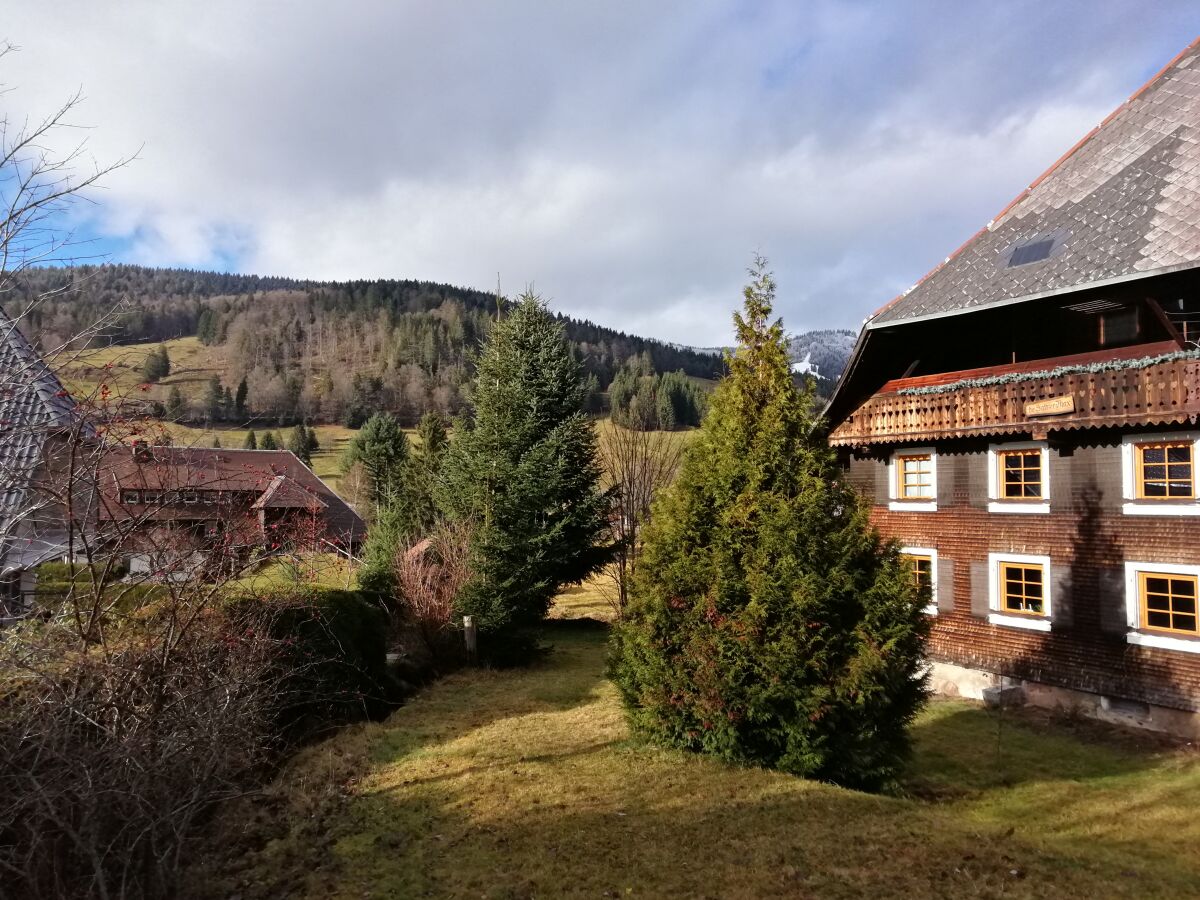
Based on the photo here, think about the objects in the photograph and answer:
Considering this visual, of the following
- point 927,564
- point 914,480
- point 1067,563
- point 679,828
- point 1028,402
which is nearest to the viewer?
point 679,828

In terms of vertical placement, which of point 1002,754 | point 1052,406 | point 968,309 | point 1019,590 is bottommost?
point 1002,754

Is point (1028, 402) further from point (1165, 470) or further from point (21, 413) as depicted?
point (21, 413)

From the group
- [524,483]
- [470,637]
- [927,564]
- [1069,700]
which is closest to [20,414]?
[470,637]

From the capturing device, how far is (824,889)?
6480 millimetres

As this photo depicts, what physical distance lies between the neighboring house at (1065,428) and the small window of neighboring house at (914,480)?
5cm

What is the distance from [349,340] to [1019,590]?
451 ft

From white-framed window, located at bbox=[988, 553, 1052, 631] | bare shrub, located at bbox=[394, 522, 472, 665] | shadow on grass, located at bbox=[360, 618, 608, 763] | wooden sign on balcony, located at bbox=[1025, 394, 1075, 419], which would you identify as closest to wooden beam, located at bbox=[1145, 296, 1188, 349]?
wooden sign on balcony, located at bbox=[1025, 394, 1075, 419]

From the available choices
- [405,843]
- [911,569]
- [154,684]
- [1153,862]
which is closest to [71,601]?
[154,684]

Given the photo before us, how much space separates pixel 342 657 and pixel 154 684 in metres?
6.02

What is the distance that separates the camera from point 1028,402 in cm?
1530

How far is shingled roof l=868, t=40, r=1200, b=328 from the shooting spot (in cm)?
1450

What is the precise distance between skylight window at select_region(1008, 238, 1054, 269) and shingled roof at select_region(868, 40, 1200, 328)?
0.11ft

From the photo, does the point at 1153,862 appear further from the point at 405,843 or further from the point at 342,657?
the point at 342,657

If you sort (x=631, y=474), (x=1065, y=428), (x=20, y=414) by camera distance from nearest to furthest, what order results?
(x=20, y=414), (x=1065, y=428), (x=631, y=474)
